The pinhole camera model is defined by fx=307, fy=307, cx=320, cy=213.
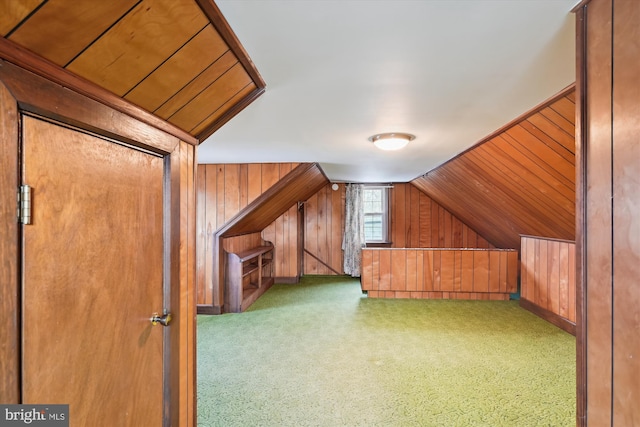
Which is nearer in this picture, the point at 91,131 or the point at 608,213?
the point at 608,213

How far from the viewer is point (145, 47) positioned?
93cm

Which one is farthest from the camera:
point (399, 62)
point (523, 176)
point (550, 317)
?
point (550, 317)

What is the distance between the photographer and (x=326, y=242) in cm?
623

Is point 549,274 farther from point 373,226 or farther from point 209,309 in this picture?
point 209,309

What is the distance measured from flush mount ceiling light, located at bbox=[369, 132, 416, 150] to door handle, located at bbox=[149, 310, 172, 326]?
191 centimetres

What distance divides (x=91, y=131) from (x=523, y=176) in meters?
Result: 3.07

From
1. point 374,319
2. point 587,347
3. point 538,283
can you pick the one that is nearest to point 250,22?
point 587,347

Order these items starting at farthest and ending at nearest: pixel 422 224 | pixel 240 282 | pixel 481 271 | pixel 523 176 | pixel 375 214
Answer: pixel 375 214 < pixel 422 224 < pixel 481 271 < pixel 240 282 < pixel 523 176

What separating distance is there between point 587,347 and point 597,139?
0.64 m

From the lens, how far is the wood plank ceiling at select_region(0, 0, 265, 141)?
0.71 m

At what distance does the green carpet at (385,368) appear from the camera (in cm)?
190

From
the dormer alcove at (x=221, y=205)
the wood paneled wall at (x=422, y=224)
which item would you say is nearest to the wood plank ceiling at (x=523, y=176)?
the wood paneled wall at (x=422, y=224)

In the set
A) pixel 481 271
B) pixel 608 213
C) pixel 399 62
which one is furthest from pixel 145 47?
pixel 481 271

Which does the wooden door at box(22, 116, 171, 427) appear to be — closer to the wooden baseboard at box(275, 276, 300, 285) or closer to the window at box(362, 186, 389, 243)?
the wooden baseboard at box(275, 276, 300, 285)
